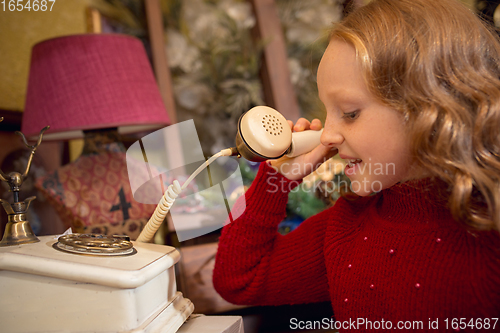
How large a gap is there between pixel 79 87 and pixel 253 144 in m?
0.65

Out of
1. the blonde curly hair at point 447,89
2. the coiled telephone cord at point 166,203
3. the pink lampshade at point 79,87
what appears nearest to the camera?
the blonde curly hair at point 447,89

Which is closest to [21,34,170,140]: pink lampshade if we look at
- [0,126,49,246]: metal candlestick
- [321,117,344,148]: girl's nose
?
[0,126,49,246]: metal candlestick

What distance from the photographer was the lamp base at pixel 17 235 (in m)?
0.62

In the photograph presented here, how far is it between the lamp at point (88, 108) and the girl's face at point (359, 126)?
0.60 m

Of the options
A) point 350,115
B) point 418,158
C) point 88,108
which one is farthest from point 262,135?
point 88,108

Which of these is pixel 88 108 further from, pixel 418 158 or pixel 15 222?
pixel 418 158

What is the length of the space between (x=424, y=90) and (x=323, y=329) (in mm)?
574

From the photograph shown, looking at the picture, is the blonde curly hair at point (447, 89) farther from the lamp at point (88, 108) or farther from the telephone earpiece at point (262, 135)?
the lamp at point (88, 108)

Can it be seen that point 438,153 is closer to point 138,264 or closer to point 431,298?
point 431,298

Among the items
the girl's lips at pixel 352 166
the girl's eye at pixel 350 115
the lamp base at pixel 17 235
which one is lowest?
the lamp base at pixel 17 235

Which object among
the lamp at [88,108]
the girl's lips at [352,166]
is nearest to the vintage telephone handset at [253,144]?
the girl's lips at [352,166]

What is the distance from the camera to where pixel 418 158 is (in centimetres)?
57

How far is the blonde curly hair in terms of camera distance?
0.54m

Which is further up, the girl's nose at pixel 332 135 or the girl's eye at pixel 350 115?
the girl's eye at pixel 350 115
